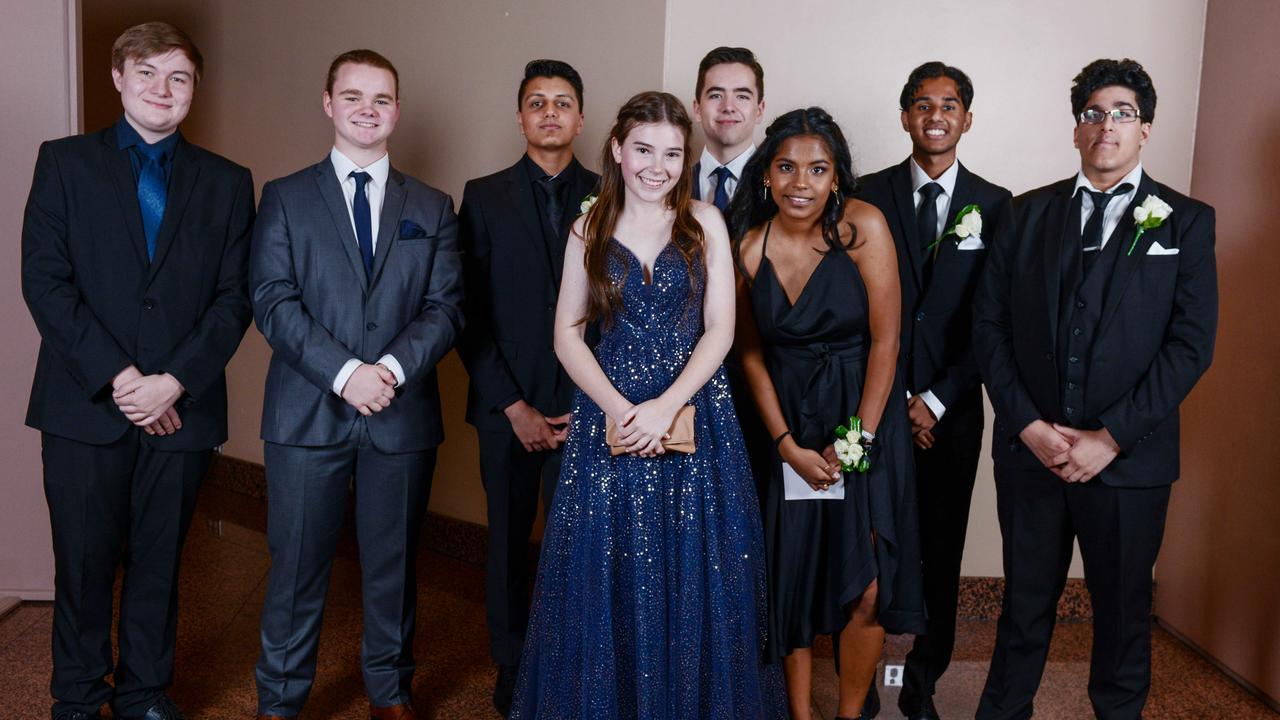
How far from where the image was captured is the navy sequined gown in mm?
2824

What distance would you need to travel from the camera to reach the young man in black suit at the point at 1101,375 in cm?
288

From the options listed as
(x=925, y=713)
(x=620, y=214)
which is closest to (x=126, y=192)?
(x=620, y=214)

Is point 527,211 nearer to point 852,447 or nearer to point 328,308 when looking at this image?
point 328,308

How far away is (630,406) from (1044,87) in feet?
Result: 8.53

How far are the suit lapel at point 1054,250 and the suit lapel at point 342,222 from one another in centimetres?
195

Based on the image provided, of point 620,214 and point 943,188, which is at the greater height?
point 943,188

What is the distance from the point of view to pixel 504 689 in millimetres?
3527

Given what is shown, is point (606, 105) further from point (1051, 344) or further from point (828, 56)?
point (1051, 344)

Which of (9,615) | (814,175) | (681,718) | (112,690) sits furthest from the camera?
(9,615)

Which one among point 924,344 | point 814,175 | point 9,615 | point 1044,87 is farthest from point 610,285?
point 9,615

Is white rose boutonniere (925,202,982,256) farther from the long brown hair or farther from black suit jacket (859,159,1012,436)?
the long brown hair

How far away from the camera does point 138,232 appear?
309 cm

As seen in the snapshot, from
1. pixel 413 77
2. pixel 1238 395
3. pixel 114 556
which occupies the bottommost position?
pixel 114 556

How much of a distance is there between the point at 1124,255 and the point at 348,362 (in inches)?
85.4
